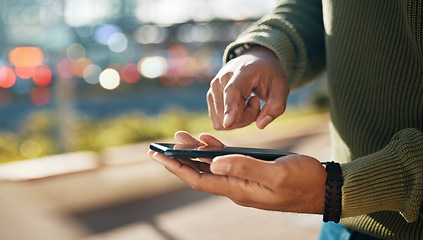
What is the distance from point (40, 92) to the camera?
13.7 meters

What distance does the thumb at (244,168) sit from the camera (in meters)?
0.93

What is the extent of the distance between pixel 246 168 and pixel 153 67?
754 inches

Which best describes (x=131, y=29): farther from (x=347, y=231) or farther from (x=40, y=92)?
(x=347, y=231)

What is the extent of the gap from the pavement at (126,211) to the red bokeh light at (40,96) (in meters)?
7.67

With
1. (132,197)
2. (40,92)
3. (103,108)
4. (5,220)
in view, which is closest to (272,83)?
(5,220)

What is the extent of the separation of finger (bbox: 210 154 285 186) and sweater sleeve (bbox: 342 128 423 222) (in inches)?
6.8

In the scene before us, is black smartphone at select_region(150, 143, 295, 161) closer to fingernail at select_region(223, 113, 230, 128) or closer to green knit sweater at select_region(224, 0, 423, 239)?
fingernail at select_region(223, 113, 230, 128)

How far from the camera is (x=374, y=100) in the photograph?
4.00 ft

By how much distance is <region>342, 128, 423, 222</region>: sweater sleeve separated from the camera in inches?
39.8

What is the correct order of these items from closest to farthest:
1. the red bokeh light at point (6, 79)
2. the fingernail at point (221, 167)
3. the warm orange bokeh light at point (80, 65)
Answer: the fingernail at point (221, 167), the red bokeh light at point (6, 79), the warm orange bokeh light at point (80, 65)

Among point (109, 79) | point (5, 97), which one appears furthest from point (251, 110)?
point (109, 79)

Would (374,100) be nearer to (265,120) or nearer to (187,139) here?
(265,120)

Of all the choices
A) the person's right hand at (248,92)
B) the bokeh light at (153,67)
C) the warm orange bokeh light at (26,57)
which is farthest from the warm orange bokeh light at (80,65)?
the person's right hand at (248,92)

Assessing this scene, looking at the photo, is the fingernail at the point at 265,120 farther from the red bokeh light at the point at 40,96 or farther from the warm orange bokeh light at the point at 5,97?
the warm orange bokeh light at the point at 5,97
